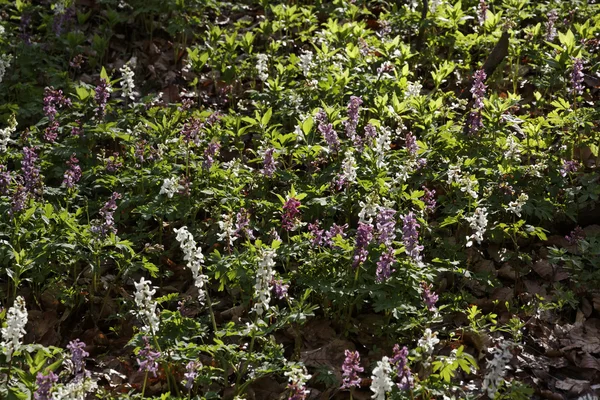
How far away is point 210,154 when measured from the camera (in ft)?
17.0

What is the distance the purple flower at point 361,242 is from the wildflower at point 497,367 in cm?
90

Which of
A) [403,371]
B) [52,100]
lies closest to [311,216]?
[403,371]

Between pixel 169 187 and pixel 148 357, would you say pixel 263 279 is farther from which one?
pixel 169 187

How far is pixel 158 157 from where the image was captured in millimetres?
5258

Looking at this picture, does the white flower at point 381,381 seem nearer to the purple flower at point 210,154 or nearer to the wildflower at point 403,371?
the wildflower at point 403,371

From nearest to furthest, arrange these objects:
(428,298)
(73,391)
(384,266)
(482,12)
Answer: (73,391), (428,298), (384,266), (482,12)

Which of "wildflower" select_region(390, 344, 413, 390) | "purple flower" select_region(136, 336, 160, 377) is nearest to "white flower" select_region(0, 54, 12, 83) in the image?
"purple flower" select_region(136, 336, 160, 377)

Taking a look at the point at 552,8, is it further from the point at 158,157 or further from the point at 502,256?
the point at 158,157

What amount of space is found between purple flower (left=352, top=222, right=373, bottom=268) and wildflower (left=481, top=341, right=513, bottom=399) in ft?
2.96

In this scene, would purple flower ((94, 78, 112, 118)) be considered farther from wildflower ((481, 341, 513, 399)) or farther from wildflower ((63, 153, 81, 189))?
wildflower ((481, 341, 513, 399))

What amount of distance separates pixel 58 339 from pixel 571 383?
291 cm

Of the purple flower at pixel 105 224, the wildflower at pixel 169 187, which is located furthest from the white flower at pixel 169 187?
the purple flower at pixel 105 224

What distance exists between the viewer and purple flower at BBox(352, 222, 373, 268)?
3967 mm

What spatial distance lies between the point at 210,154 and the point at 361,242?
161cm
